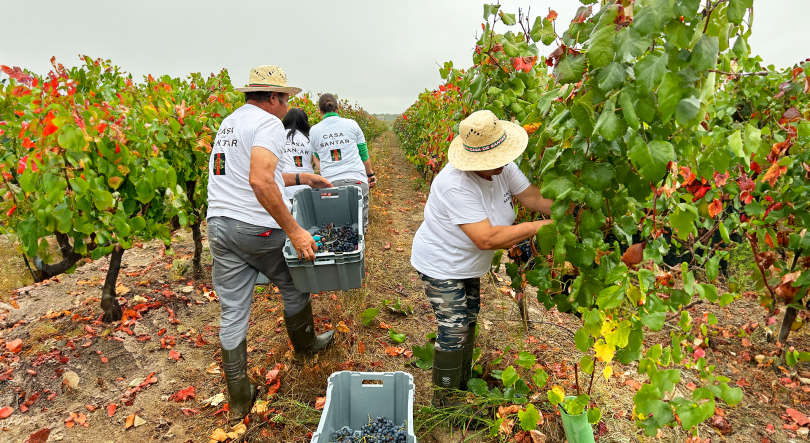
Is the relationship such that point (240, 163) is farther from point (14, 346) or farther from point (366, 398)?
point (14, 346)

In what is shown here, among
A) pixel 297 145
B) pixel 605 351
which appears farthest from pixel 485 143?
pixel 297 145

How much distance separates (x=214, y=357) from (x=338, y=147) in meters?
2.34

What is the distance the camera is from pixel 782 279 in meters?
2.54

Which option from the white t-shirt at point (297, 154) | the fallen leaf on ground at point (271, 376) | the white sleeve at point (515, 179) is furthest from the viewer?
the white t-shirt at point (297, 154)

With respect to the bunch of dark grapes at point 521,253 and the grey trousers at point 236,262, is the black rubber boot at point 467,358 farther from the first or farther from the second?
the grey trousers at point 236,262

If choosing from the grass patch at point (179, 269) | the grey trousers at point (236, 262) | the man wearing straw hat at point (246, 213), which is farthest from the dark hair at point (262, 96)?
the grass patch at point (179, 269)

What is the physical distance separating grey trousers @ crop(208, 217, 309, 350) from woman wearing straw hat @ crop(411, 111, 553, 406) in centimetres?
95

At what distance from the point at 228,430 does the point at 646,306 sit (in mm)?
2457

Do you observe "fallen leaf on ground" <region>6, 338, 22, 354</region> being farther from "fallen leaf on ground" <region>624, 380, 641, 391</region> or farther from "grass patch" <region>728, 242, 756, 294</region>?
"grass patch" <region>728, 242, 756, 294</region>

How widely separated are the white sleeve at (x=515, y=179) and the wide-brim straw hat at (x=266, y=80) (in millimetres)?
1453

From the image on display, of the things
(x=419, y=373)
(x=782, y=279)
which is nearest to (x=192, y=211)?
(x=419, y=373)

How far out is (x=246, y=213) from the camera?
2561 mm

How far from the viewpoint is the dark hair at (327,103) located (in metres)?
4.80

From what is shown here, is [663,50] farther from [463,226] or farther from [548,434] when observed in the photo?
[548,434]
